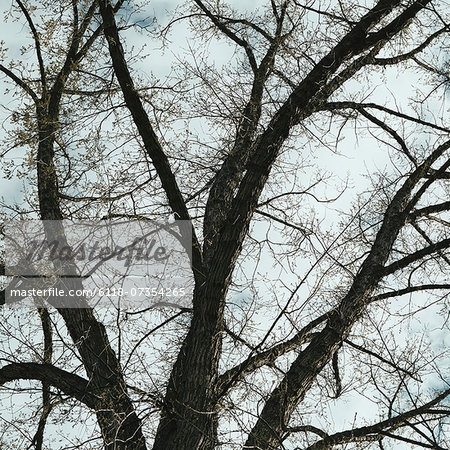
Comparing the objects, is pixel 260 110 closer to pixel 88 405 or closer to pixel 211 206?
pixel 211 206

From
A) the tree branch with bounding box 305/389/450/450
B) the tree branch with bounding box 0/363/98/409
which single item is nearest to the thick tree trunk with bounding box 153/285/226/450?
the tree branch with bounding box 0/363/98/409

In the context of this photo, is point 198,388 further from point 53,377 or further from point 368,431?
point 368,431

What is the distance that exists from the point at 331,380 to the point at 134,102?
3.16 meters

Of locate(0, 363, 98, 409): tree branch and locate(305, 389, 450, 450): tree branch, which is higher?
locate(0, 363, 98, 409): tree branch

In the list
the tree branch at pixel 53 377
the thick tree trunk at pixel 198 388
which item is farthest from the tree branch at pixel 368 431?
the tree branch at pixel 53 377

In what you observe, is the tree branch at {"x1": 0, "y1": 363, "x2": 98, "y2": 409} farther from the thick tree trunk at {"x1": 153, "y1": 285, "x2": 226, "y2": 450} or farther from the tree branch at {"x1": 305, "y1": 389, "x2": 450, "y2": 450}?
the tree branch at {"x1": 305, "y1": 389, "x2": 450, "y2": 450}

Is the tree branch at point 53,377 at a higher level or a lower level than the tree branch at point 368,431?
higher

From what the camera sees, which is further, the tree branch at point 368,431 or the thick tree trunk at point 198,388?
the tree branch at point 368,431

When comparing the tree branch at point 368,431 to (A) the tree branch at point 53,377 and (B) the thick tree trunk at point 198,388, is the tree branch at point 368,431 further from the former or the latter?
(A) the tree branch at point 53,377

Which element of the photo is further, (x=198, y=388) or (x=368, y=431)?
(x=368, y=431)

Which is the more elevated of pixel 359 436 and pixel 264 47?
pixel 264 47

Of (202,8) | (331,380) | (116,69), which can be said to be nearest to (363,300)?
(331,380)

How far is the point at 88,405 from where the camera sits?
14.8 ft

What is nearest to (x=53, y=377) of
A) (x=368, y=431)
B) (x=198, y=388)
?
(x=198, y=388)
